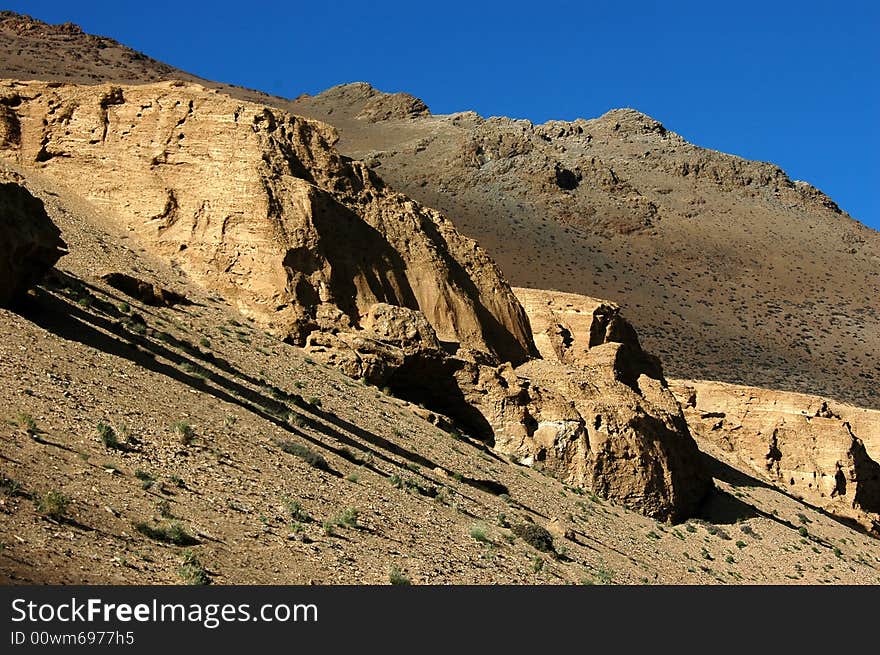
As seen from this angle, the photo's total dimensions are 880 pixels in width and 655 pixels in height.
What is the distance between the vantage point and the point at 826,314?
8212 cm

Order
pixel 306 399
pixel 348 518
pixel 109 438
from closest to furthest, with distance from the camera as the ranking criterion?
Result: pixel 109 438 → pixel 348 518 → pixel 306 399

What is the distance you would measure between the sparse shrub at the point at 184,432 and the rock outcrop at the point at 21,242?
3.22 m

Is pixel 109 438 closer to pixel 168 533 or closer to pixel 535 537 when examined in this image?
pixel 168 533

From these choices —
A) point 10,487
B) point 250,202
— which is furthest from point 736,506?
point 10,487

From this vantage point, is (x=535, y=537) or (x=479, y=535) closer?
(x=479, y=535)

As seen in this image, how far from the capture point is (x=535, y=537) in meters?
15.8

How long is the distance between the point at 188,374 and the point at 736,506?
15405 millimetres

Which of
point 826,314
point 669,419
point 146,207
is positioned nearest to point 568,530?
point 669,419

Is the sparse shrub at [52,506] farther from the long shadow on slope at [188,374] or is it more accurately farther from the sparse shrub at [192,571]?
the long shadow on slope at [188,374]

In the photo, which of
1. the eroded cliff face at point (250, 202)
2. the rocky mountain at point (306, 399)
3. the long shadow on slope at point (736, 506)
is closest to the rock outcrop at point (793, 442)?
the rocky mountain at point (306, 399)

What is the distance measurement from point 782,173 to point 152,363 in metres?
111

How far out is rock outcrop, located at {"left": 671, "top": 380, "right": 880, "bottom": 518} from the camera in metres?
33.5

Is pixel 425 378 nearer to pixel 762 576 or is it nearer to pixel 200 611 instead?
pixel 762 576

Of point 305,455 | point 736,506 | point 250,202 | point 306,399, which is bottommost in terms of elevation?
point 305,455
